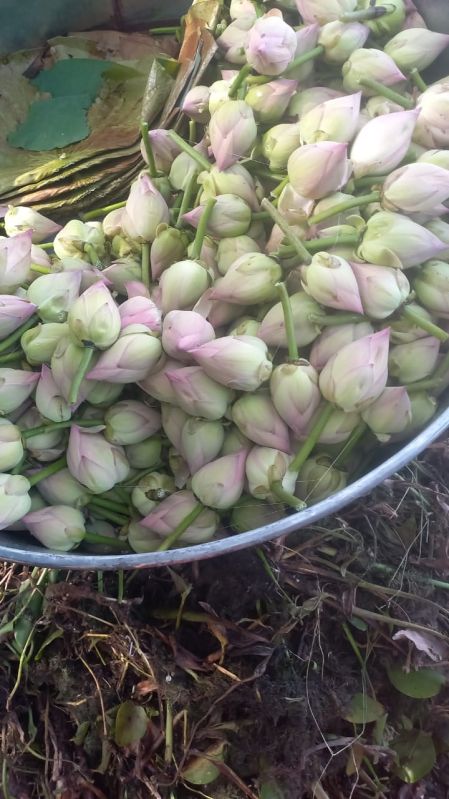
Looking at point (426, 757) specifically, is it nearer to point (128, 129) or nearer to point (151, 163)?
point (151, 163)

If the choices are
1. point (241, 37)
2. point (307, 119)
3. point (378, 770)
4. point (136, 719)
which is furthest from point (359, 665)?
point (241, 37)

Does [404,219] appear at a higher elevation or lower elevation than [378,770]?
higher

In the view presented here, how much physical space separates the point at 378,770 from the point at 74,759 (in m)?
0.35

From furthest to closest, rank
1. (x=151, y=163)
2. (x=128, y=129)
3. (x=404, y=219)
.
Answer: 1. (x=128, y=129)
2. (x=151, y=163)
3. (x=404, y=219)

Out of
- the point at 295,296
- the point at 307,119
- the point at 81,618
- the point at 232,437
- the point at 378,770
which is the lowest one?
the point at 378,770

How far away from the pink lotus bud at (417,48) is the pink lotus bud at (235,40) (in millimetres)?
170

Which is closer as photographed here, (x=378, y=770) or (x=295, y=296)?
(x=295, y=296)

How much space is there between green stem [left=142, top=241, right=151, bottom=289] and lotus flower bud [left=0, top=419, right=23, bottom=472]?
20 cm

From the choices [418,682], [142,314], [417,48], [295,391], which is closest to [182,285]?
[142,314]

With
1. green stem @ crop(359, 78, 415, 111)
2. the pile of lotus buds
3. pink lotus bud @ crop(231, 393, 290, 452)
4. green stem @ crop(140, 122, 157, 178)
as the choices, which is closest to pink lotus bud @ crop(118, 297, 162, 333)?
the pile of lotus buds

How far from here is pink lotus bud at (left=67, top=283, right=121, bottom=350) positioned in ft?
1.82

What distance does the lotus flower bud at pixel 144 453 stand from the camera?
63 cm

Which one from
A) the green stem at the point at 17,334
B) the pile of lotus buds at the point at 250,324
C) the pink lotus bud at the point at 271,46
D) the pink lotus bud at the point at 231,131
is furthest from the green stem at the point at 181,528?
the pink lotus bud at the point at 271,46

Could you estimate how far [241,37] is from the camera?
76 cm
